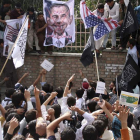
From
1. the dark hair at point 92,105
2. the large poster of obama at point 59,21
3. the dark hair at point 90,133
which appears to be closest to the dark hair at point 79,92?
the dark hair at point 92,105

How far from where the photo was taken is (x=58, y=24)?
8.75m

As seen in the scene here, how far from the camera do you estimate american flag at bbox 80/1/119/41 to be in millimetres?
7883

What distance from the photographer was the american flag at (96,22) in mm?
7883

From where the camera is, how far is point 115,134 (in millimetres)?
4074

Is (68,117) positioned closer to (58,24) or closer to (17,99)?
(17,99)

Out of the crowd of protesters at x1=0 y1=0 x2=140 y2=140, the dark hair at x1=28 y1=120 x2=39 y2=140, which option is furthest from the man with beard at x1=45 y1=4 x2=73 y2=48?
the dark hair at x1=28 y1=120 x2=39 y2=140

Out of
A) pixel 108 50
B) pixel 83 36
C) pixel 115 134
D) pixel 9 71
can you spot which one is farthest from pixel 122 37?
pixel 115 134

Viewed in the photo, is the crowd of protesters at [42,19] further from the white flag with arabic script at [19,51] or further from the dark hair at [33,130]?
the dark hair at [33,130]

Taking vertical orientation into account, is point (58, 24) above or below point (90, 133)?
above

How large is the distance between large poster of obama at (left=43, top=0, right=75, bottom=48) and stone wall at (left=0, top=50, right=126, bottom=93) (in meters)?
0.79

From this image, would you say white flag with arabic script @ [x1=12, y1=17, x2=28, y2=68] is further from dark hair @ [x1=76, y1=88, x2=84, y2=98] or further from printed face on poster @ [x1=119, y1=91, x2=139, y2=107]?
printed face on poster @ [x1=119, y1=91, x2=139, y2=107]

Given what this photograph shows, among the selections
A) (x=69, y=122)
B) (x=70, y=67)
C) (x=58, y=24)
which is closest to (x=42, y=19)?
(x=58, y=24)

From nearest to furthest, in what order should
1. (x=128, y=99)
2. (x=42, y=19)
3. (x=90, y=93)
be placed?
1. (x=128, y=99)
2. (x=90, y=93)
3. (x=42, y=19)

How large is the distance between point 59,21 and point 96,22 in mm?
1181
